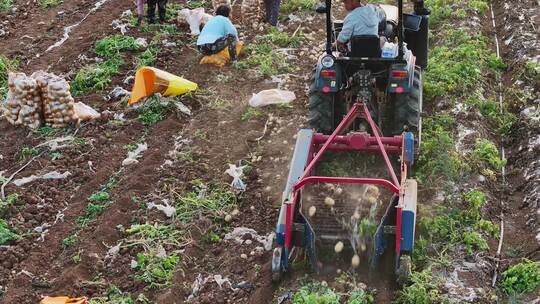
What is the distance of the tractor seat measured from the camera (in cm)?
749

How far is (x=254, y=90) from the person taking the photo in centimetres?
1059

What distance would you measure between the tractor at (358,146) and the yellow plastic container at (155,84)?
251 cm

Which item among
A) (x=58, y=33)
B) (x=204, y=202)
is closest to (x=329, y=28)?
(x=204, y=202)

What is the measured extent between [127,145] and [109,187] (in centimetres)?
102

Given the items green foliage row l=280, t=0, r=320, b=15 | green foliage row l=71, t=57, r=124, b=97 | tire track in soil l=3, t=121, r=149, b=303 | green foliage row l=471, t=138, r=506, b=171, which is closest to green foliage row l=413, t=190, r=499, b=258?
green foliage row l=471, t=138, r=506, b=171

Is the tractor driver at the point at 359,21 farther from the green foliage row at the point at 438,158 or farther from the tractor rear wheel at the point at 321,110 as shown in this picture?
the green foliage row at the point at 438,158

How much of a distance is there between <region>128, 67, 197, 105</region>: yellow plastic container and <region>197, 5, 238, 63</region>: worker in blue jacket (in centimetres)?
99

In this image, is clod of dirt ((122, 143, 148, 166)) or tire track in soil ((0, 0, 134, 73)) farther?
tire track in soil ((0, 0, 134, 73))

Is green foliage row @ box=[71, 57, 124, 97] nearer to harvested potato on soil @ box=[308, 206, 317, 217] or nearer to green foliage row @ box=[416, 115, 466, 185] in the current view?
green foliage row @ box=[416, 115, 466, 185]

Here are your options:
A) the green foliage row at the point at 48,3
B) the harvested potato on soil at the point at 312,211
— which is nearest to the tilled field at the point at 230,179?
the harvested potato on soil at the point at 312,211

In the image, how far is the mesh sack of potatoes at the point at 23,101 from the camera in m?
9.66

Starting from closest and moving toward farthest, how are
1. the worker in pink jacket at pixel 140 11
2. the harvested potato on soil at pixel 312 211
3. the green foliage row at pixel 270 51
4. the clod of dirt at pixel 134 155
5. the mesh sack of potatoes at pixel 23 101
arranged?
the harvested potato on soil at pixel 312 211 < the clod of dirt at pixel 134 155 < the mesh sack of potatoes at pixel 23 101 < the green foliage row at pixel 270 51 < the worker in pink jacket at pixel 140 11

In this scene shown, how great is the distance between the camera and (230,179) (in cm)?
845

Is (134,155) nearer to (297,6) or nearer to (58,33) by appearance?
(58,33)
